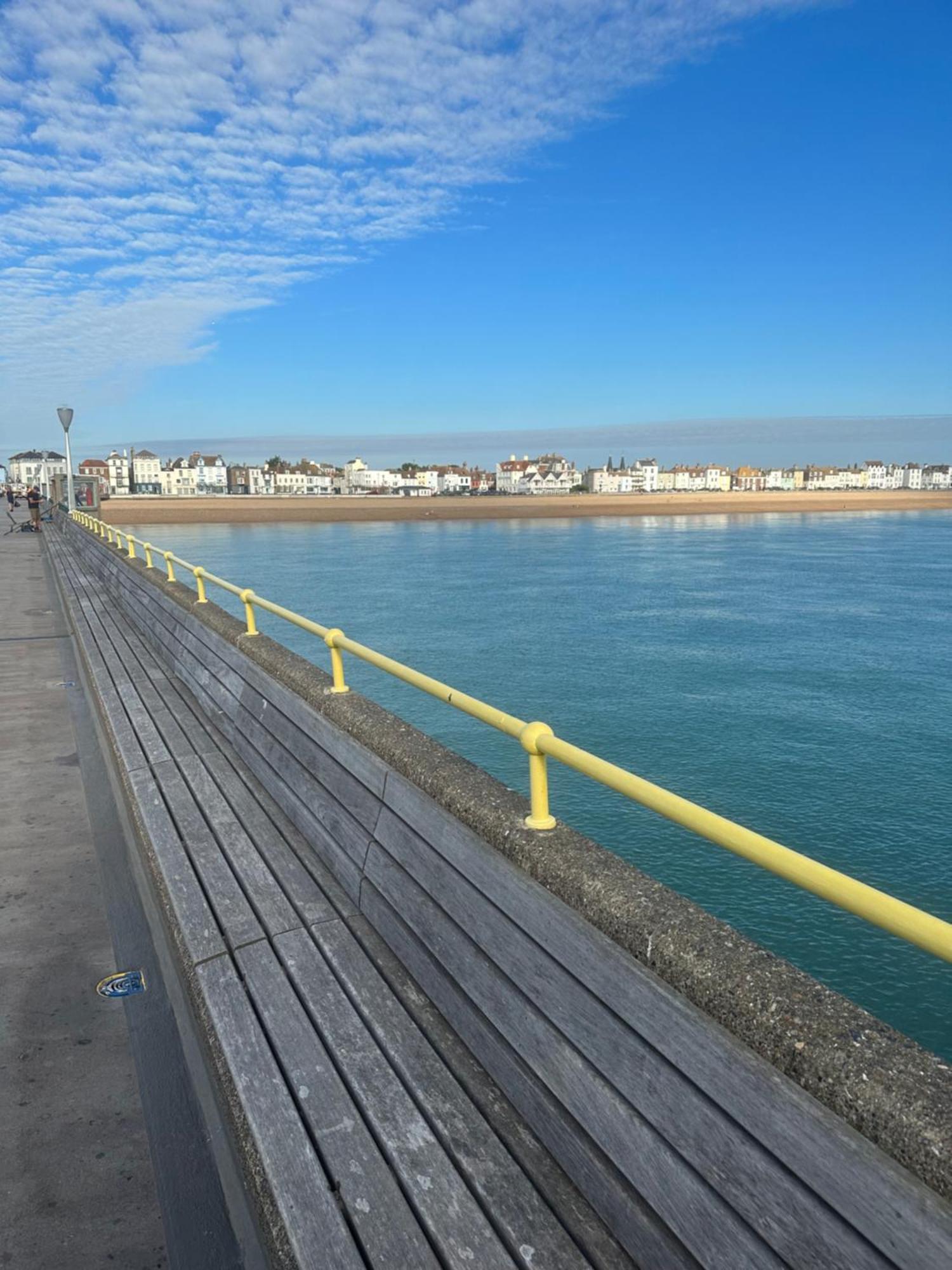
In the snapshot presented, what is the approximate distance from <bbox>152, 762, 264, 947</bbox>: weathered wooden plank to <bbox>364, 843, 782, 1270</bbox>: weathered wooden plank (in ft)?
3.06

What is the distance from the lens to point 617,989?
2199 millimetres

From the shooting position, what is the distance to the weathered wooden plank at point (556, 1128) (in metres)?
2.04

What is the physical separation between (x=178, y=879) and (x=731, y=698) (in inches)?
523

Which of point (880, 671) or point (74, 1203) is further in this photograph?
point (880, 671)

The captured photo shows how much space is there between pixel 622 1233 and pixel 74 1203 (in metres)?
1.72

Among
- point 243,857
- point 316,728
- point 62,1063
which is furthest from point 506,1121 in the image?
point 316,728

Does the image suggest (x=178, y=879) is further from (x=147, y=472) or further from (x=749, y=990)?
(x=147, y=472)

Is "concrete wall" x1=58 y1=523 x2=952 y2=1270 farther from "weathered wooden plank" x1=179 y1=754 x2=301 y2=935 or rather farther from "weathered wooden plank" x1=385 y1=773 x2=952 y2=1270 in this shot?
"weathered wooden plank" x1=179 y1=754 x2=301 y2=935

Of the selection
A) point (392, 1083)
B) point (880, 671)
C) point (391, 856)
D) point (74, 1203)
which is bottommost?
point (880, 671)

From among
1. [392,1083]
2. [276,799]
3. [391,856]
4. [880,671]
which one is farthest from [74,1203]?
[880,671]

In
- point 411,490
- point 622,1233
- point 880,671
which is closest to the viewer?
point 622,1233

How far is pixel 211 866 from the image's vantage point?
4238mm

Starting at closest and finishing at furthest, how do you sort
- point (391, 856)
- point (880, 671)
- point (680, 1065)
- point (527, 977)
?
point (680, 1065), point (527, 977), point (391, 856), point (880, 671)

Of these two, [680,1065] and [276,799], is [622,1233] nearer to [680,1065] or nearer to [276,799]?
[680,1065]
